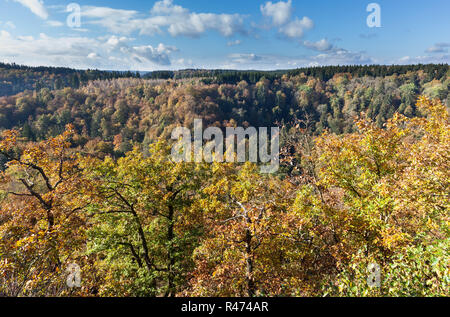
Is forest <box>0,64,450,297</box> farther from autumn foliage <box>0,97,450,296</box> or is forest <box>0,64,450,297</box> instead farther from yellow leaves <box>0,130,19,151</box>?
yellow leaves <box>0,130,19,151</box>

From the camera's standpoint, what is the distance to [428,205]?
834 cm

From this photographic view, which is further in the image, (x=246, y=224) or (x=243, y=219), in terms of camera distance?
(x=243, y=219)

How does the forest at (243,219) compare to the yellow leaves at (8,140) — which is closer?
the forest at (243,219)

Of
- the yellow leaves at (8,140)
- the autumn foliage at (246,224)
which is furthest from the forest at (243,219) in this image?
the yellow leaves at (8,140)

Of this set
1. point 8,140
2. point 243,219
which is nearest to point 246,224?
point 243,219

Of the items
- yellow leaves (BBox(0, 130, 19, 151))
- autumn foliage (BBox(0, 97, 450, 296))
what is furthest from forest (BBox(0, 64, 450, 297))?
yellow leaves (BBox(0, 130, 19, 151))

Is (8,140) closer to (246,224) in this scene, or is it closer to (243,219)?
(243,219)

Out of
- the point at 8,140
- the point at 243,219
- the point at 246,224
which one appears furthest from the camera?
the point at 8,140

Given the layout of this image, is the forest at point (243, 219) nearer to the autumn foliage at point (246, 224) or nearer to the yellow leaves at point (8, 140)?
the autumn foliage at point (246, 224)

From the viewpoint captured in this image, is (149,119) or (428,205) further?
(149,119)

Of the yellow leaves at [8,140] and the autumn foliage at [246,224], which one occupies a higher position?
the yellow leaves at [8,140]
